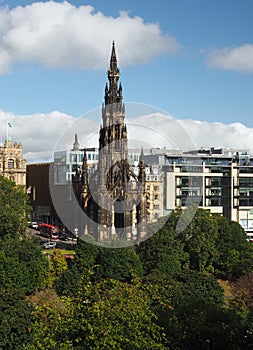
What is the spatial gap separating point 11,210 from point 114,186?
2351 cm

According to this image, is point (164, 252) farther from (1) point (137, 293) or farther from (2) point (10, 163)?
(2) point (10, 163)

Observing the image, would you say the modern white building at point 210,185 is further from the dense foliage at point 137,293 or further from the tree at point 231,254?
the tree at point 231,254

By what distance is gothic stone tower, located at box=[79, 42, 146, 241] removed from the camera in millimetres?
113562

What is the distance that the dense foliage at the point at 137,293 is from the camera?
39.4m

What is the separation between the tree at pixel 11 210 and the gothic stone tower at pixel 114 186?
16.5m

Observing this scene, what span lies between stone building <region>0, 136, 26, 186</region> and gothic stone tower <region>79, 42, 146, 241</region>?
122 ft

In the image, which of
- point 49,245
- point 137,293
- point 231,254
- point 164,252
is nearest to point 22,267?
point 164,252

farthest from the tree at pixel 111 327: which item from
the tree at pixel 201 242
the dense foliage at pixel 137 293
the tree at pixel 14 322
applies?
the tree at pixel 201 242

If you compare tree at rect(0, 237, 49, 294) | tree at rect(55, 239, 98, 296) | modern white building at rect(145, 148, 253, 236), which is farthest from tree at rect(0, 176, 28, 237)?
modern white building at rect(145, 148, 253, 236)

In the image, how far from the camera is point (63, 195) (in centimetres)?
15088

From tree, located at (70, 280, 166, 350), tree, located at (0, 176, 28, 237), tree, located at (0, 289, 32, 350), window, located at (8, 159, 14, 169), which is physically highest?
window, located at (8, 159, 14, 169)

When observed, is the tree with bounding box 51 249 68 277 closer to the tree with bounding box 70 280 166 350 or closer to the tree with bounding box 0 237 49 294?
the tree with bounding box 0 237 49 294

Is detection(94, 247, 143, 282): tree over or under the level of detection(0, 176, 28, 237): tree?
under


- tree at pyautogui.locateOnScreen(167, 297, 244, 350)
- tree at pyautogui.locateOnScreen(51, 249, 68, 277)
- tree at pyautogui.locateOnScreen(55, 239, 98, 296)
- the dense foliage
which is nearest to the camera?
the dense foliage
